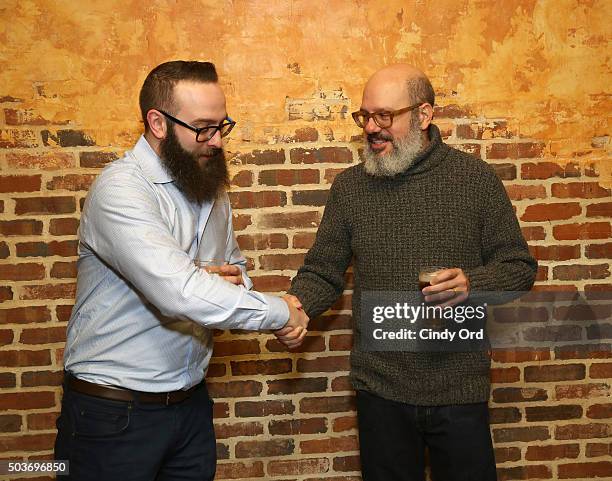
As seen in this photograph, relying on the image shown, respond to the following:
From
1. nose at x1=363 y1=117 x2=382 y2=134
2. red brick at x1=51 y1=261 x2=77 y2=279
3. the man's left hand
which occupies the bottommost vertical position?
the man's left hand

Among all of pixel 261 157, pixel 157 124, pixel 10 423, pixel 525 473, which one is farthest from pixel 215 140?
pixel 525 473

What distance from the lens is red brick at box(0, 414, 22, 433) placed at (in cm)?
259

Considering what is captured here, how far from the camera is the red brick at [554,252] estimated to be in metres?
2.66

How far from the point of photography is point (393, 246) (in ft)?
7.29

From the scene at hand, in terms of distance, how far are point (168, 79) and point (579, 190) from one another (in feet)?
5.49

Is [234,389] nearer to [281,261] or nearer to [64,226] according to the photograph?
[281,261]

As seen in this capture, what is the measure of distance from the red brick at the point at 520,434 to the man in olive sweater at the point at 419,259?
0.55 meters

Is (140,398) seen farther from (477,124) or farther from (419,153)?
(477,124)

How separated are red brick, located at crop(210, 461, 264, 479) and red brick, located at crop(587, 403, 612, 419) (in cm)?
138

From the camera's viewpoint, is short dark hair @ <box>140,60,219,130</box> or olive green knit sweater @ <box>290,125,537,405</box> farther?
olive green knit sweater @ <box>290,125,537,405</box>

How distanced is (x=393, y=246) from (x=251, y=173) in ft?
2.24

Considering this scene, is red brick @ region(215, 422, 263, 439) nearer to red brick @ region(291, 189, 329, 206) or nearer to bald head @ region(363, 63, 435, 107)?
red brick @ region(291, 189, 329, 206)

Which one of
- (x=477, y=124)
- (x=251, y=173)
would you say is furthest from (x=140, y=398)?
(x=477, y=124)

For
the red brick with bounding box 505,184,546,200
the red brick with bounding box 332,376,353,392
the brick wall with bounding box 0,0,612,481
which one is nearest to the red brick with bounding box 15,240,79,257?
the brick wall with bounding box 0,0,612,481
